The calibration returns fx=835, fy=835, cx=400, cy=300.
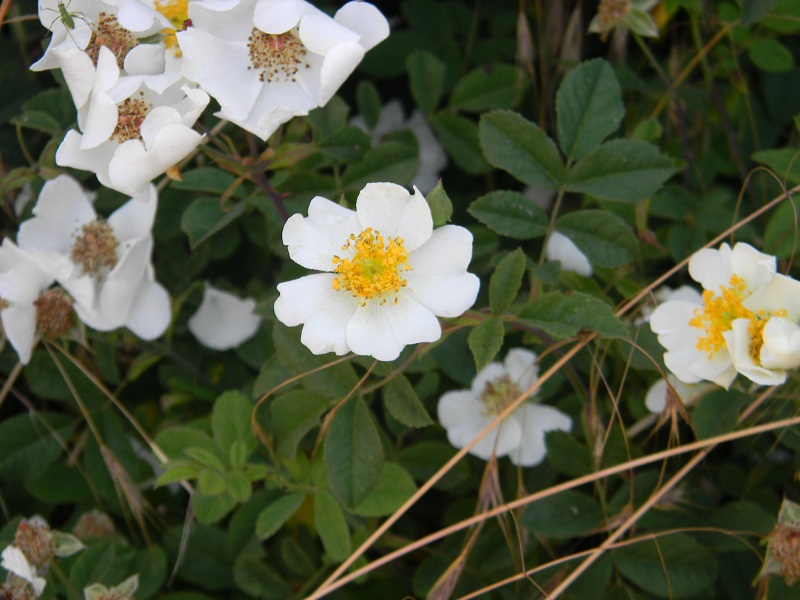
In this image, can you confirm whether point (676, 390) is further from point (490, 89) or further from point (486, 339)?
point (490, 89)

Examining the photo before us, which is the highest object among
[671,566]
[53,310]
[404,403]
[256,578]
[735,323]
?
[735,323]

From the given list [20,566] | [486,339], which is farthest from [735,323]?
[20,566]

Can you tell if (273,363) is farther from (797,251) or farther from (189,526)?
(797,251)

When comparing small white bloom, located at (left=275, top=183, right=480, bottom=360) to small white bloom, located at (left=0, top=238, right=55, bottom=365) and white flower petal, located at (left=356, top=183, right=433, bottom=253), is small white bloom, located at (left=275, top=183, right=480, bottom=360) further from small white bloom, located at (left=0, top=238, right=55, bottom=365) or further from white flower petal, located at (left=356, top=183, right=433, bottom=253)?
small white bloom, located at (left=0, top=238, right=55, bottom=365)

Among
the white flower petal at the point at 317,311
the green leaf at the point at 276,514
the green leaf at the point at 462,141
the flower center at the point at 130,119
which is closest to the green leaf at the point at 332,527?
the green leaf at the point at 276,514

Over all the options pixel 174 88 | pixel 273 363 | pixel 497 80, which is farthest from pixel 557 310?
pixel 497 80

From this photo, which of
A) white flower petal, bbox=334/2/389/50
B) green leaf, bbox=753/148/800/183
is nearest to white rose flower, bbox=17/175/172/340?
white flower petal, bbox=334/2/389/50
